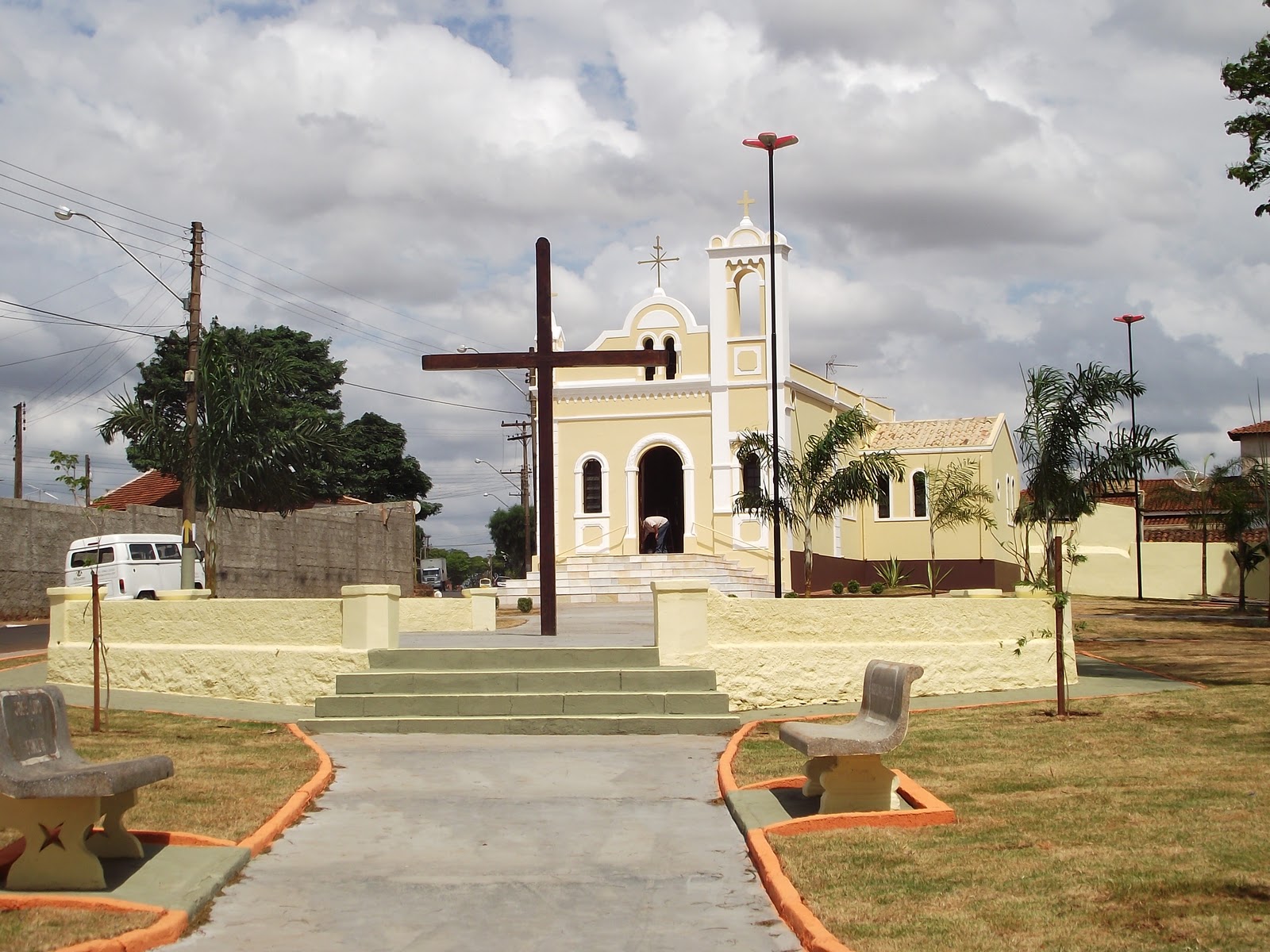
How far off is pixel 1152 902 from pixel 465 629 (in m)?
14.2

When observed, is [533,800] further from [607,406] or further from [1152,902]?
[607,406]

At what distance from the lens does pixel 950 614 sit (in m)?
14.4

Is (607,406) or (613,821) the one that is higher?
(607,406)

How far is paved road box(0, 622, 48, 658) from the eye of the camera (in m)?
22.8

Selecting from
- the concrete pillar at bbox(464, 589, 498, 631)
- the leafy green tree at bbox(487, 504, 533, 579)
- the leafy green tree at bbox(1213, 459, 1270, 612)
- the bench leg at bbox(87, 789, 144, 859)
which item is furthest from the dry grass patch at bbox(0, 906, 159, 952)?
the leafy green tree at bbox(487, 504, 533, 579)

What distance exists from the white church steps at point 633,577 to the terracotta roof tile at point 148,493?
1965cm

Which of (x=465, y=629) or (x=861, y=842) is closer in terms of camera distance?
(x=861, y=842)

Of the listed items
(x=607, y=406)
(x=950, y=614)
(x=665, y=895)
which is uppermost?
(x=607, y=406)

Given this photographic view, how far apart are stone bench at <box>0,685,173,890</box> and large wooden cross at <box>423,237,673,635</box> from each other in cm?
994

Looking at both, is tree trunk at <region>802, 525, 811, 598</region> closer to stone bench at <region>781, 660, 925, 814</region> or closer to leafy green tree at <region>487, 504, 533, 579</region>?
stone bench at <region>781, 660, 925, 814</region>

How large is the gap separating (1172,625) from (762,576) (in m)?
10.6

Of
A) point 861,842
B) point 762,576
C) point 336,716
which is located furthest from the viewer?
point 762,576

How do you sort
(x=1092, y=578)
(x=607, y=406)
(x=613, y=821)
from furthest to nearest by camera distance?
(x=1092, y=578)
(x=607, y=406)
(x=613, y=821)

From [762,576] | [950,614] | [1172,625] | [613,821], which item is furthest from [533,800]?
[762,576]
